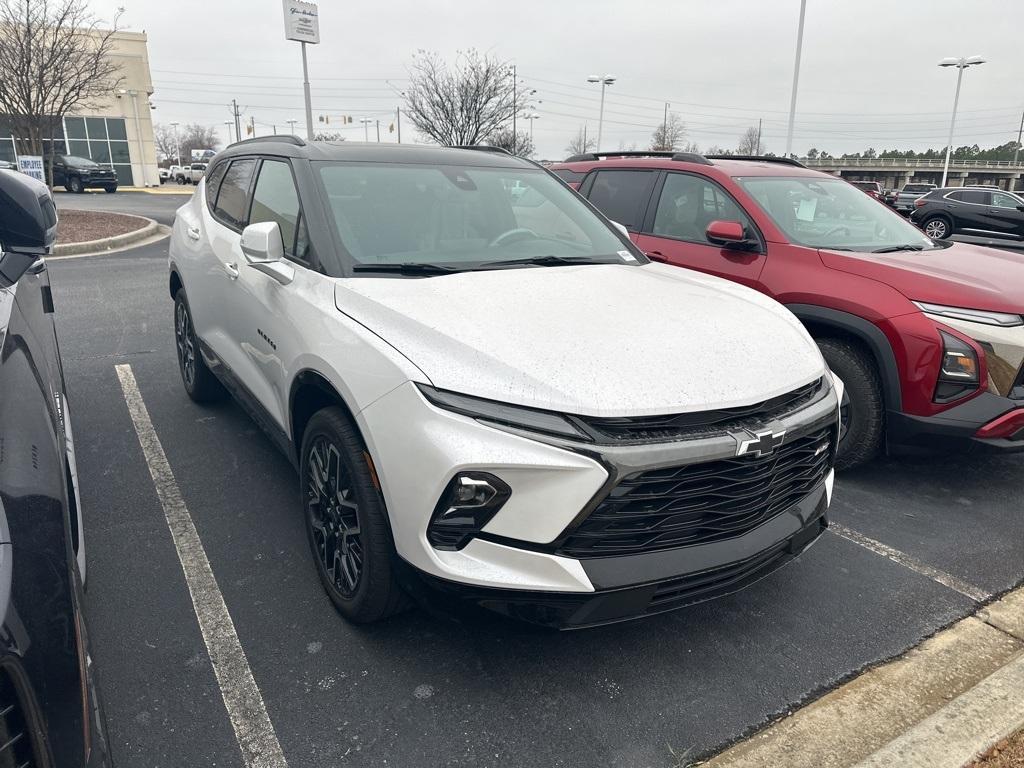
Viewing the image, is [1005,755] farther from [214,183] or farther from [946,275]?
[214,183]

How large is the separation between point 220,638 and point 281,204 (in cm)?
192

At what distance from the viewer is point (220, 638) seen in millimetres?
2598

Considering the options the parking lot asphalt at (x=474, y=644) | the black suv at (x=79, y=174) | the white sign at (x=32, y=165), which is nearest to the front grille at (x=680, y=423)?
the parking lot asphalt at (x=474, y=644)

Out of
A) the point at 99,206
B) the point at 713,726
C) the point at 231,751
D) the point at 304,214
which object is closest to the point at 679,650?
the point at 713,726

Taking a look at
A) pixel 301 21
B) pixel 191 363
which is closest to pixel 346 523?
pixel 191 363

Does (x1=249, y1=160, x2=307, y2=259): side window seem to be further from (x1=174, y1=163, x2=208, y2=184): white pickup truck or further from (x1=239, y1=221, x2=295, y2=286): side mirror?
(x1=174, y1=163, x2=208, y2=184): white pickup truck

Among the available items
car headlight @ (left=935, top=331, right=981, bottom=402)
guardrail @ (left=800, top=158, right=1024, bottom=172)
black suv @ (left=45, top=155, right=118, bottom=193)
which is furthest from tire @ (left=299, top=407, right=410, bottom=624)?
guardrail @ (left=800, top=158, right=1024, bottom=172)

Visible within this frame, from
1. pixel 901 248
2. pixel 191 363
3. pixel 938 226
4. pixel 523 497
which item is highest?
pixel 901 248

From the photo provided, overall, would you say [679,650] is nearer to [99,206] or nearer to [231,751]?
[231,751]

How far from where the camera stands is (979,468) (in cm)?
429

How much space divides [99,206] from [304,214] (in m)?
22.2

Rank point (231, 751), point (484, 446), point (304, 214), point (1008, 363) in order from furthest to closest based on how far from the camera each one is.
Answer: point (1008, 363) → point (304, 214) → point (231, 751) → point (484, 446)

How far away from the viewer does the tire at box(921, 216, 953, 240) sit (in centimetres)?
1941

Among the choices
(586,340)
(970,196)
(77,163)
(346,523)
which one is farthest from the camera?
(77,163)
